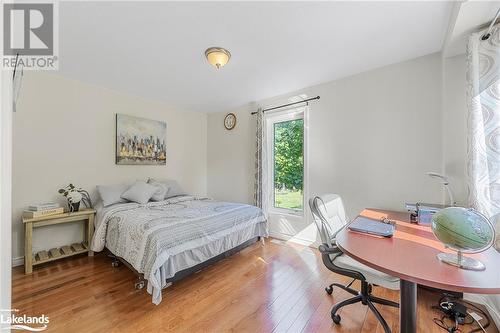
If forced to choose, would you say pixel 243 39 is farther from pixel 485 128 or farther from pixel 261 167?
pixel 485 128

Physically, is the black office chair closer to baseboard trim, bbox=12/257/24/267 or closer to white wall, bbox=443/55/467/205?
white wall, bbox=443/55/467/205

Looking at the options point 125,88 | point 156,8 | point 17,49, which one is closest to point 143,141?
point 125,88

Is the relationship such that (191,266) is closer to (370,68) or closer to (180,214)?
(180,214)

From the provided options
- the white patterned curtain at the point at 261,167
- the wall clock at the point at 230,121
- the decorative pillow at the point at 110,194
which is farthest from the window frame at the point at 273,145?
the decorative pillow at the point at 110,194

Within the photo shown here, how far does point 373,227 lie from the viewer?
159 centimetres

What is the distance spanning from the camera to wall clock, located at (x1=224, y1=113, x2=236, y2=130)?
169 inches

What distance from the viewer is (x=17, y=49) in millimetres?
2160

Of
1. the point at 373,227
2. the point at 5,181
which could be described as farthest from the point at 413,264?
the point at 5,181

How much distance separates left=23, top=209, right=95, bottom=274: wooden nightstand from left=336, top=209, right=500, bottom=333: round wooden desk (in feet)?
10.2

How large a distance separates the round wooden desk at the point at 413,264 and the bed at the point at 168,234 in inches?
57.7

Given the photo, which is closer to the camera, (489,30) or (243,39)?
(489,30)

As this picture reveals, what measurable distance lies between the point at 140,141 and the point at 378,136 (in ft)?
12.0

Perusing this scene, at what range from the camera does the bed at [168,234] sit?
1.94 meters

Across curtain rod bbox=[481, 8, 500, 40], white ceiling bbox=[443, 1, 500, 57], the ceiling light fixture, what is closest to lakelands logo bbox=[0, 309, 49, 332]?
the ceiling light fixture
